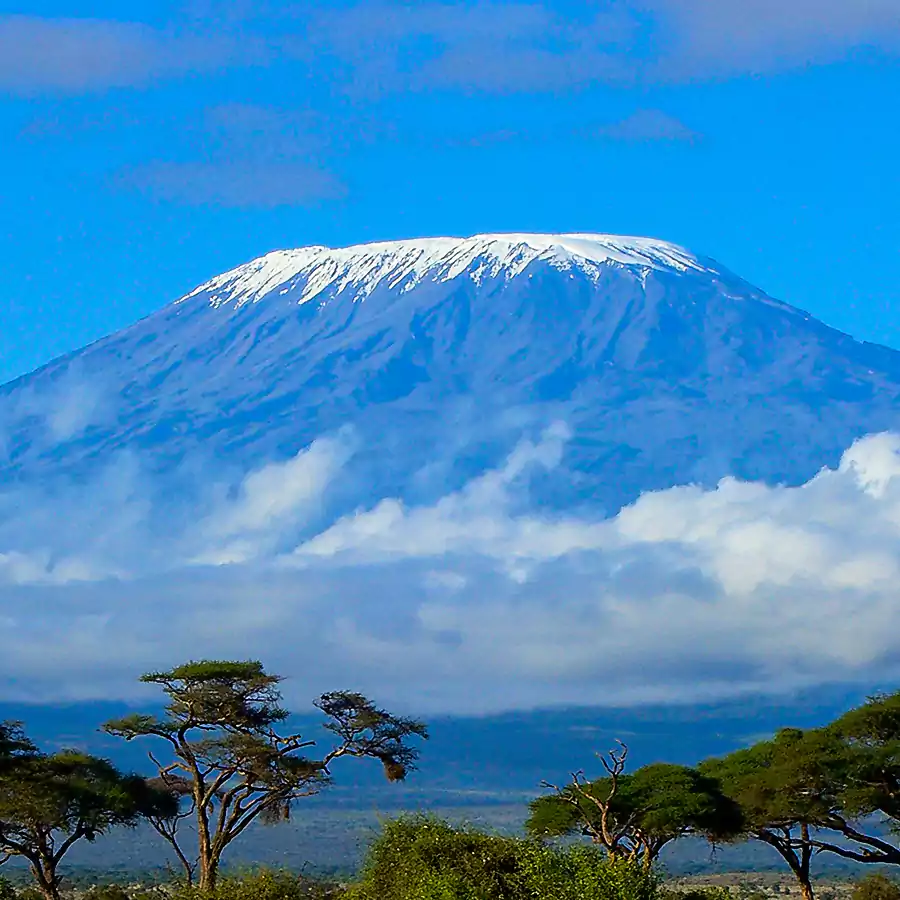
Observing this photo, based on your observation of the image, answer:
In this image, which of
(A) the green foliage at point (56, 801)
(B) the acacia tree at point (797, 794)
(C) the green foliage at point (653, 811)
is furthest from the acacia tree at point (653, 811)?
(A) the green foliage at point (56, 801)

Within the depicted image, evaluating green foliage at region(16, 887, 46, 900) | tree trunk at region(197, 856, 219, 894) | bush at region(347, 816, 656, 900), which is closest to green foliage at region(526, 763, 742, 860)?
tree trunk at region(197, 856, 219, 894)

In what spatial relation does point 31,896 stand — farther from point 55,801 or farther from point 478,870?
point 478,870

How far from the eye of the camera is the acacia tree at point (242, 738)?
61.8m

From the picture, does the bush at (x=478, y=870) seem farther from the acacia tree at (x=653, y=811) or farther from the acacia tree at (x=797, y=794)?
the acacia tree at (x=797, y=794)

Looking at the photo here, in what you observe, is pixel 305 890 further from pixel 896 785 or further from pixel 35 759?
pixel 896 785

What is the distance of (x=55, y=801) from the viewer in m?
60.1

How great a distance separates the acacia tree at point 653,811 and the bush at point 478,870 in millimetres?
19017

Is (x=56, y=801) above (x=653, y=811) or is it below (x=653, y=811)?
above


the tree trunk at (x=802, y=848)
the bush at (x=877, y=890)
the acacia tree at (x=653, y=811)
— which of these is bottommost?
the bush at (x=877, y=890)

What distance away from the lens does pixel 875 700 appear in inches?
2657

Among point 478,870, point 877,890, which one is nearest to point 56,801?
point 478,870

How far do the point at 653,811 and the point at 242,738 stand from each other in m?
16.0

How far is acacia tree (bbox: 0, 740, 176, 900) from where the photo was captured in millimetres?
58969

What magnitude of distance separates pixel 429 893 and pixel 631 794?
3073cm
